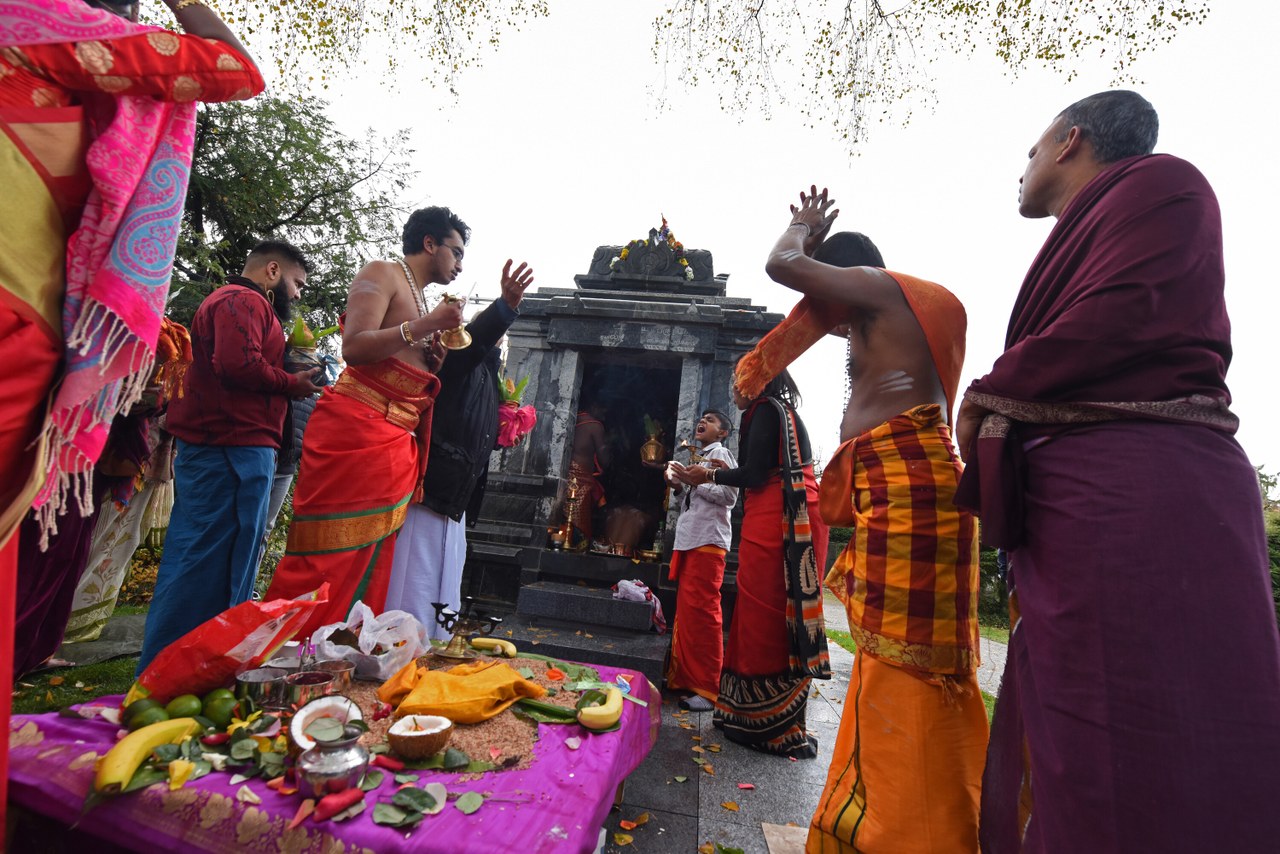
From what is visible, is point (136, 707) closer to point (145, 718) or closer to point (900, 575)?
point (145, 718)

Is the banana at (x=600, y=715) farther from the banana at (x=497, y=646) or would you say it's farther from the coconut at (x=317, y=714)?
the banana at (x=497, y=646)

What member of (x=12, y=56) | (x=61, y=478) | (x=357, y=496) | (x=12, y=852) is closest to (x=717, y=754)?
(x=357, y=496)

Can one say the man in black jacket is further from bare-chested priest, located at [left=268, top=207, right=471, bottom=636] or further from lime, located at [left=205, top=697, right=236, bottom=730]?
lime, located at [left=205, top=697, right=236, bottom=730]

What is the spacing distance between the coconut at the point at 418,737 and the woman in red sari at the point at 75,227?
81 cm

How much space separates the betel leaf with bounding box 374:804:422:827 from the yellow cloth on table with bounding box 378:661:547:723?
0.52 meters

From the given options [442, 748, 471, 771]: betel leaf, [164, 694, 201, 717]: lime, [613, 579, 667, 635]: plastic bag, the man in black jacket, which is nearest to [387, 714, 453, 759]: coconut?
[442, 748, 471, 771]: betel leaf

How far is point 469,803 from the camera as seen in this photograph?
143 cm

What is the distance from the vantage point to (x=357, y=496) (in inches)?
111

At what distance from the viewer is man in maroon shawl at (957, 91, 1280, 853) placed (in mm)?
1200

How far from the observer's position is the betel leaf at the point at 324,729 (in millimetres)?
1485

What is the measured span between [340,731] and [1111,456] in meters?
1.98

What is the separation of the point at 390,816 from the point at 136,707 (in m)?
0.91

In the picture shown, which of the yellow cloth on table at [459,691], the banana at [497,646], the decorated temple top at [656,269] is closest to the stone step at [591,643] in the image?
the banana at [497,646]

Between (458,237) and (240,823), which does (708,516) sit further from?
(240,823)
